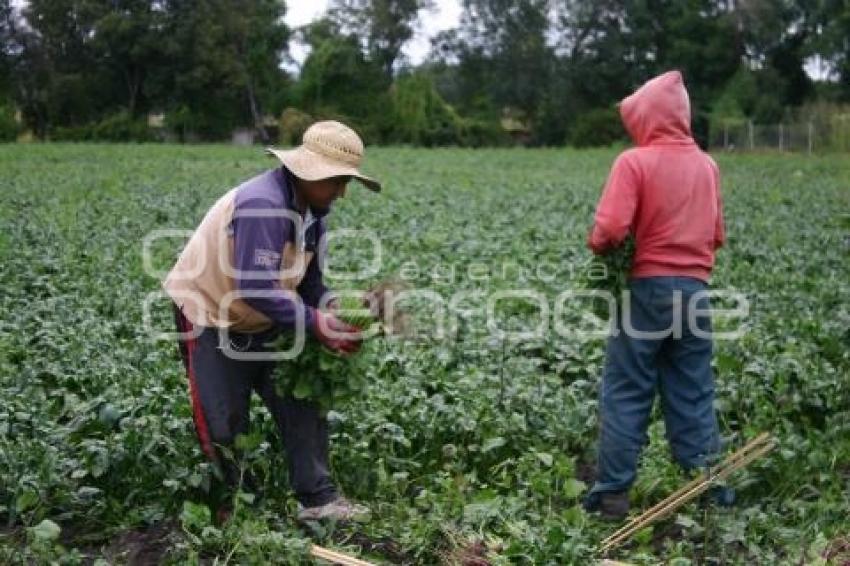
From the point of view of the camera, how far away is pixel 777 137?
44.1m

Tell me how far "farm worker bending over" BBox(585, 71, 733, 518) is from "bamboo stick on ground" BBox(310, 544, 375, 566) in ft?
4.15

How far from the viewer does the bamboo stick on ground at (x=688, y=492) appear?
165 inches

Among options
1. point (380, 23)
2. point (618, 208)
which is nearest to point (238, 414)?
point (618, 208)

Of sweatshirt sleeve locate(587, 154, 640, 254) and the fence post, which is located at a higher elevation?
the fence post

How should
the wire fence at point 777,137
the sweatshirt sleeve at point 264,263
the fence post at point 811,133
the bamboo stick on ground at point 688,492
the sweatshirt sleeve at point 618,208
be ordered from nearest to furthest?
the sweatshirt sleeve at point 264,263, the bamboo stick on ground at point 688,492, the sweatshirt sleeve at point 618,208, the wire fence at point 777,137, the fence post at point 811,133

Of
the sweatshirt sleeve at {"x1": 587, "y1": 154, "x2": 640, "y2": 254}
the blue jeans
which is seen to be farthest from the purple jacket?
the blue jeans

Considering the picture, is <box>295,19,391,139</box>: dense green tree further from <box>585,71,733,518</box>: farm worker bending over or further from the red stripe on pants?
the red stripe on pants

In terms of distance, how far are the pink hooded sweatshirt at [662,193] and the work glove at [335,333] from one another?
1072mm

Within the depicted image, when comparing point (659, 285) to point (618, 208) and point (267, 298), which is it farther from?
point (267, 298)

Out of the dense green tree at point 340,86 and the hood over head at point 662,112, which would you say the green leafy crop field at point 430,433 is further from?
the dense green tree at point 340,86

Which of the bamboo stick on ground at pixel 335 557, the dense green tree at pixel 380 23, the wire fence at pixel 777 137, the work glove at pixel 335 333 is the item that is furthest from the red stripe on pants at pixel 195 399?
the dense green tree at pixel 380 23

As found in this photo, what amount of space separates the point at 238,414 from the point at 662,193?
191 cm

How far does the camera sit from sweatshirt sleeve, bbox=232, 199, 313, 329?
12.9ft

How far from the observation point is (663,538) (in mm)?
4398
